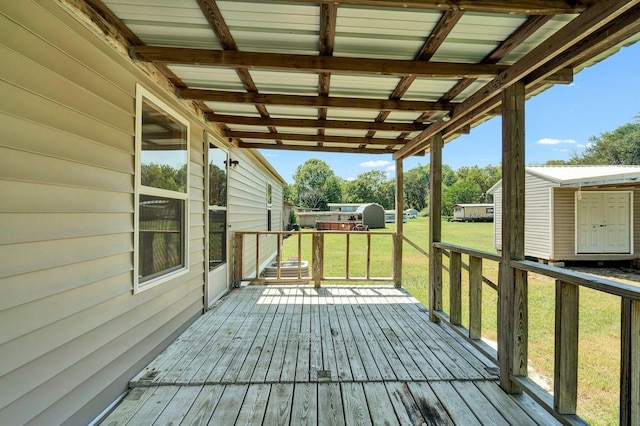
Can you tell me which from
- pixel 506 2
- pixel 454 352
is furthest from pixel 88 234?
pixel 454 352

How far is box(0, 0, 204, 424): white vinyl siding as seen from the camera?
1334mm

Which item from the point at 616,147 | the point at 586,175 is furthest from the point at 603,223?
the point at 616,147

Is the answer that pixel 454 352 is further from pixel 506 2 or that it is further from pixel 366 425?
pixel 506 2

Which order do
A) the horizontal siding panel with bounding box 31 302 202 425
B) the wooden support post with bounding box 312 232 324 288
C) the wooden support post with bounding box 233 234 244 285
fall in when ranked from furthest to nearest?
the wooden support post with bounding box 233 234 244 285 → the wooden support post with bounding box 312 232 324 288 → the horizontal siding panel with bounding box 31 302 202 425

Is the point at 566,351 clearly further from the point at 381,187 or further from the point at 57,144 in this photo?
the point at 381,187

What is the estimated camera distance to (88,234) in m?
1.78

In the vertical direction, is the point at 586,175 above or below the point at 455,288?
above

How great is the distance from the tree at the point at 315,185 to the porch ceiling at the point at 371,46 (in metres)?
42.7

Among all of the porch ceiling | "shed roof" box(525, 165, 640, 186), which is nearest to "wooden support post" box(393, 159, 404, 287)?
the porch ceiling

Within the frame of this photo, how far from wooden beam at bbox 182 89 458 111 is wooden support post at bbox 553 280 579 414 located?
6.93 ft

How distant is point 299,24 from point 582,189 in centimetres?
1104

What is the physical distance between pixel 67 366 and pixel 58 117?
1340 mm

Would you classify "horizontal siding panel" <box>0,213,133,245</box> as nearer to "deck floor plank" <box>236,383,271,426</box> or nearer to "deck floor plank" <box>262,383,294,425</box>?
"deck floor plank" <box>236,383,271,426</box>

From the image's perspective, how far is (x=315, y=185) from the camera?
50844 millimetres
